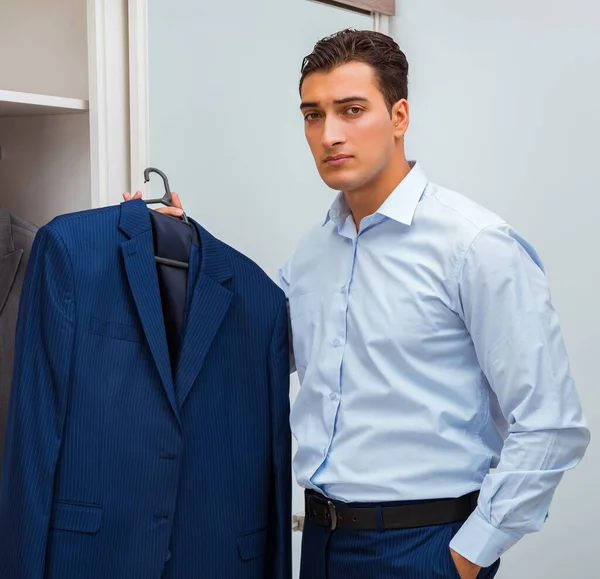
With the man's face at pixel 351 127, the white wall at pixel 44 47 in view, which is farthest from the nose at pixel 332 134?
the white wall at pixel 44 47

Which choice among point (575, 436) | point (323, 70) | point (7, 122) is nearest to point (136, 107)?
point (7, 122)

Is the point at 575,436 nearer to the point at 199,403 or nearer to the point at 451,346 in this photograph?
the point at 451,346

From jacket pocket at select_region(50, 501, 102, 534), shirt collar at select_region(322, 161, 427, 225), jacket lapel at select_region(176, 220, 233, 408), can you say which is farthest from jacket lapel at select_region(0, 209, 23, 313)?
shirt collar at select_region(322, 161, 427, 225)

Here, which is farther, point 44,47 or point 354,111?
point 44,47

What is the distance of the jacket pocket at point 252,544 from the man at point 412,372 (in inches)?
3.4

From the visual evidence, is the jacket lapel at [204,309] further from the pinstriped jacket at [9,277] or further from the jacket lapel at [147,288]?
the pinstriped jacket at [9,277]

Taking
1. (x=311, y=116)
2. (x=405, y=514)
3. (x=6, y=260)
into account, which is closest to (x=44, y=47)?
(x=6, y=260)

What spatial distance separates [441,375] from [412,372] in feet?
0.16

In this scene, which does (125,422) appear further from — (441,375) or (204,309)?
(441,375)

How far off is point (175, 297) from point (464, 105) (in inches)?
55.1

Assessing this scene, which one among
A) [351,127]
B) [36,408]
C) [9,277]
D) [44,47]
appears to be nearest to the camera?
[36,408]

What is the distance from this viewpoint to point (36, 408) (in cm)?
152

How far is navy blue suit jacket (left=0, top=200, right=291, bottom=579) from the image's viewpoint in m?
1.52

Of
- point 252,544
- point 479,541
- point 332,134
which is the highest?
point 332,134
